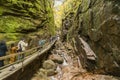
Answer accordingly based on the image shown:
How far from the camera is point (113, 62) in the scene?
1278 cm

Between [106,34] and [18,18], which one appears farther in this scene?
[18,18]

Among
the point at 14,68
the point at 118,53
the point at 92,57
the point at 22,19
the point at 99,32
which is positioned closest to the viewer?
the point at 14,68

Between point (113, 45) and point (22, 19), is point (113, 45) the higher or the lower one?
the lower one

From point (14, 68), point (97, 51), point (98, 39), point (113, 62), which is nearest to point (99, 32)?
point (98, 39)

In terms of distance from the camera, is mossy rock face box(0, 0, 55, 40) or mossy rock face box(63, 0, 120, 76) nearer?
mossy rock face box(63, 0, 120, 76)

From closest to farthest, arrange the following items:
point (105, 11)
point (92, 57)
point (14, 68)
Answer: point (14, 68)
point (105, 11)
point (92, 57)

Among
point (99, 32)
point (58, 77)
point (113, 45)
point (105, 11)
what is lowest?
point (58, 77)

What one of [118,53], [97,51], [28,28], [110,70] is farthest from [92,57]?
[28,28]

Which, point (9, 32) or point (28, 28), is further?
point (28, 28)

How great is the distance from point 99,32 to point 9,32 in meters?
8.53

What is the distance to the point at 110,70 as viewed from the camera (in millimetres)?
13250

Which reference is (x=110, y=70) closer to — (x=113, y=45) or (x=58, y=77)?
(x=113, y=45)

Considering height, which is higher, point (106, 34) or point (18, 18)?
point (18, 18)

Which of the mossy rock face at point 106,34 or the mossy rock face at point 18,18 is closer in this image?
the mossy rock face at point 106,34
